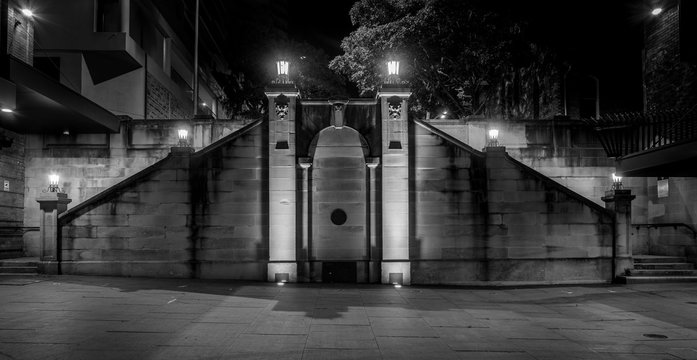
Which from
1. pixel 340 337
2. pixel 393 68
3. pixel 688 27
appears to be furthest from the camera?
pixel 393 68

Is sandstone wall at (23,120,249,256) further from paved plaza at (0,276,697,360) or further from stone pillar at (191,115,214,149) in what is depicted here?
paved plaza at (0,276,697,360)

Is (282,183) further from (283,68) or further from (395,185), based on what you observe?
(283,68)

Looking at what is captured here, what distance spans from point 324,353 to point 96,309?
20.9 ft

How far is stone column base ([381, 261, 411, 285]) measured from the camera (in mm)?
17719

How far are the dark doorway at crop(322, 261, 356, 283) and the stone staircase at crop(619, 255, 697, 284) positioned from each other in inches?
368

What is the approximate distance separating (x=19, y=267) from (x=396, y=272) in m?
13.2

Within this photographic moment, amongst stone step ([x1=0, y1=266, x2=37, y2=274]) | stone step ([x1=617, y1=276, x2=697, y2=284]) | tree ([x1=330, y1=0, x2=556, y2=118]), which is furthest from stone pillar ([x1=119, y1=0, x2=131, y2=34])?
stone step ([x1=617, y1=276, x2=697, y2=284])

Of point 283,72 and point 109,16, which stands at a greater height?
point 109,16

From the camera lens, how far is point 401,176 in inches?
708

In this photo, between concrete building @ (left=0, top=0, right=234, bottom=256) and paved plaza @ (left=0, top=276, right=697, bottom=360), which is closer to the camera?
paved plaza @ (left=0, top=276, right=697, bottom=360)

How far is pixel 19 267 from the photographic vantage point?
18.0m

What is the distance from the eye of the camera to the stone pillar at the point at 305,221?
58.5ft

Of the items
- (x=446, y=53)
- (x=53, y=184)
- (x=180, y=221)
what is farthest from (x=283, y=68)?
(x=446, y=53)

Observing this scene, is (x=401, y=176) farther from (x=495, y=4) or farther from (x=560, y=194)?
(x=495, y=4)
